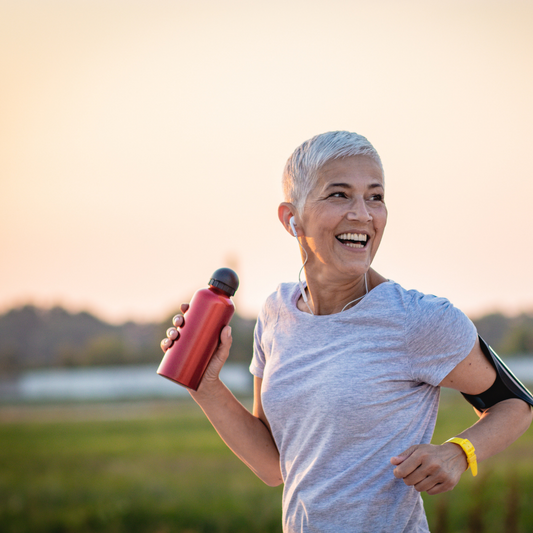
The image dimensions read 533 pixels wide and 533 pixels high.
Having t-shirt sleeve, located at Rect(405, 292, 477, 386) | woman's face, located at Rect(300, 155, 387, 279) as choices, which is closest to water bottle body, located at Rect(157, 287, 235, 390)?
woman's face, located at Rect(300, 155, 387, 279)

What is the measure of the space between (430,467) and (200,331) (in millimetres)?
894

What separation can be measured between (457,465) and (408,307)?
0.49m

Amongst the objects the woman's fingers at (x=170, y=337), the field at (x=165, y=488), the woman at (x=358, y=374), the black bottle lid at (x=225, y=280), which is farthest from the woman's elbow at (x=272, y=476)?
the field at (x=165, y=488)

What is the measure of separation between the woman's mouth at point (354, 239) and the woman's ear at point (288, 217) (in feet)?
0.71

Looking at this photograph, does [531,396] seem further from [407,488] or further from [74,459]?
[74,459]

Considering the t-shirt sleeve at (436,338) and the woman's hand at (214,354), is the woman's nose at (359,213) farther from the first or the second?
the woman's hand at (214,354)

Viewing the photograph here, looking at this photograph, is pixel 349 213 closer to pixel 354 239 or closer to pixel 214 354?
pixel 354 239

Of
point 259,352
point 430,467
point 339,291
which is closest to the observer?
point 430,467

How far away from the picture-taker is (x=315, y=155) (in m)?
1.97

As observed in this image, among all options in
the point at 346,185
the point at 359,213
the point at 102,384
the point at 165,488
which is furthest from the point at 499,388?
the point at 102,384

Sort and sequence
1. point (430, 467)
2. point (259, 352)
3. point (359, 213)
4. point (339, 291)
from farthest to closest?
point (259, 352) < point (339, 291) < point (359, 213) < point (430, 467)

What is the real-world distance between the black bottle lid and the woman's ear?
27 centimetres

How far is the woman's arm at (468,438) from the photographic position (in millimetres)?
1675

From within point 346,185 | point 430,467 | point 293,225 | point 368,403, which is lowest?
point 430,467
